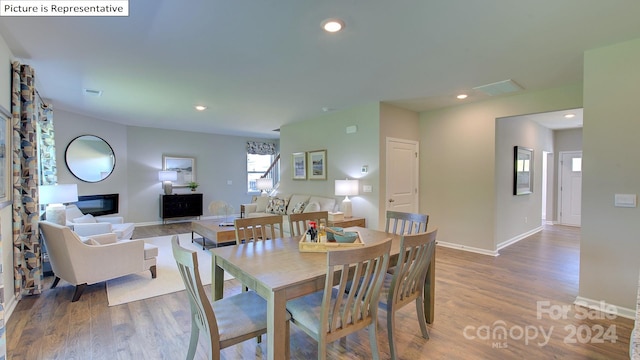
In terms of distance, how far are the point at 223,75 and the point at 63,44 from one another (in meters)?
1.47

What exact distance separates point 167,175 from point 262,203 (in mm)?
2706

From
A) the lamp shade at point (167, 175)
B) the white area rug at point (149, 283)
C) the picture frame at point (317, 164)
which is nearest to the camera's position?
the white area rug at point (149, 283)

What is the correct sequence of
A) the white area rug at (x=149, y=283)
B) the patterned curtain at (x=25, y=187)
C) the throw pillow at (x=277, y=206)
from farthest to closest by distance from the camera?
1. the throw pillow at (x=277, y=206)
2. the white area rug at (x=149, y=283)
3. the patterned curtain at (x=25, y=187)

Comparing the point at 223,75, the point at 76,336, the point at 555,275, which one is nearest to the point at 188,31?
the point at 223,75

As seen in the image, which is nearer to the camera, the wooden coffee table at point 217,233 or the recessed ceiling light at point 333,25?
the recessed ceiling light at point 333,25

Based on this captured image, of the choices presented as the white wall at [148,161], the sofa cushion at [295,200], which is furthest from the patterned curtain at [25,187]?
the sofa cushion at [295,200]

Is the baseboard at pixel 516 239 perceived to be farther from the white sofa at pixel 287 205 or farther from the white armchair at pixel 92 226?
the white armchair at pixel 92 226

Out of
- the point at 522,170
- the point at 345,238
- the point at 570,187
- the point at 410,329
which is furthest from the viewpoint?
the point at 570,187

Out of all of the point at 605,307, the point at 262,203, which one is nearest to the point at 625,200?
the point at 605,307

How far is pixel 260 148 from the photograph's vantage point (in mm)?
9461

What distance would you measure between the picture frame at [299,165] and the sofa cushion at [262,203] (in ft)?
2.86

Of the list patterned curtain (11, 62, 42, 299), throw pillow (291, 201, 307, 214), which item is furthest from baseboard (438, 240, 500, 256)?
patterned curtain (11, 62, 42, 299)

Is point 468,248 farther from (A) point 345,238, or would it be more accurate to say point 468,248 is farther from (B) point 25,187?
(B) point 25,187

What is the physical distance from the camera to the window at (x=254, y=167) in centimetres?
936
